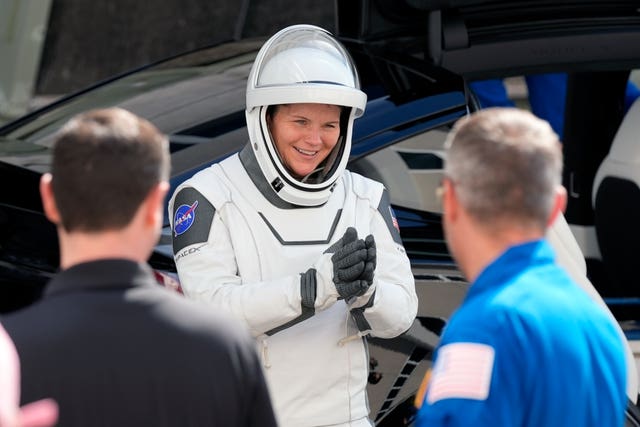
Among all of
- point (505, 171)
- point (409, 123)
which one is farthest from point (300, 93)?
point (505, 171)

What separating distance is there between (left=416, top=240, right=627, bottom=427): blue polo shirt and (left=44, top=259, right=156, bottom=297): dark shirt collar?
0.50m

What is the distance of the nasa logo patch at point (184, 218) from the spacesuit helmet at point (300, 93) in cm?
20

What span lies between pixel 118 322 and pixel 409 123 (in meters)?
2.24

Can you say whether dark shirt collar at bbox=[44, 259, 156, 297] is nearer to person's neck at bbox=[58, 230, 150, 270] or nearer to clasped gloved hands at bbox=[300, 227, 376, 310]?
person's neck at bbox=[58, 230, 150, 270]

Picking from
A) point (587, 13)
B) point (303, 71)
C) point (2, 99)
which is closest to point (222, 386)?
point (303, 71)

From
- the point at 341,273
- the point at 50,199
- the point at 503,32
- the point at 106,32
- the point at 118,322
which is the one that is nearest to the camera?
the point at 118,322

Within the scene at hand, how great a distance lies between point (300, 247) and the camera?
3213 millimetres

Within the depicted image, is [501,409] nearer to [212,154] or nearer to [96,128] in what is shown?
[96,128]

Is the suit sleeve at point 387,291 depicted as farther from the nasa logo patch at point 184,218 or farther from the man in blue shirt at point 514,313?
the man in blue shirt at point 514,313

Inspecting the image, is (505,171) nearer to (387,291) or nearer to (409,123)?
(387,291)

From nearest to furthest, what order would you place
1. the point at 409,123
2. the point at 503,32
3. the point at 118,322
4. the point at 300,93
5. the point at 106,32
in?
the point at 118,322, the point at 300,93, the point at 409,123, the point at 503,32, the point at 106,32

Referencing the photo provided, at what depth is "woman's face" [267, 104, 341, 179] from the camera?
3350mm

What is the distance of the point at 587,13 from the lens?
4.67 m

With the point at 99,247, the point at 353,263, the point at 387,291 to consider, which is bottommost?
the point at 387,291
